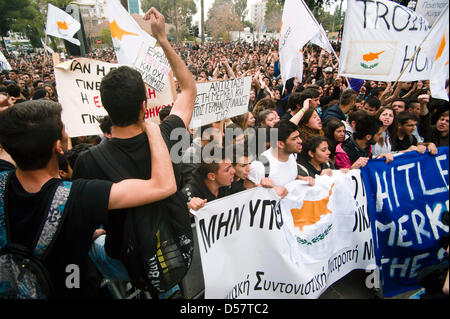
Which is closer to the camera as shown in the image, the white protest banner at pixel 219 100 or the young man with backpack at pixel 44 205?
the young man with backpack at pixel 44 205

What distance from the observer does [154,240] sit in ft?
5.25

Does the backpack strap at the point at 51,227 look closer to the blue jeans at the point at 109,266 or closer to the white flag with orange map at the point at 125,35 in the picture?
the blue jeans at the point at 109,266

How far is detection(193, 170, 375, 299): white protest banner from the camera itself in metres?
2.27

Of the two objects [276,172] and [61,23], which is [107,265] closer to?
[276,172]

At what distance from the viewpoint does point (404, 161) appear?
3.04m

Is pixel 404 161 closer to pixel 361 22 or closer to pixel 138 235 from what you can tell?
pixel 361 22

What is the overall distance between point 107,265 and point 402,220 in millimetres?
2766

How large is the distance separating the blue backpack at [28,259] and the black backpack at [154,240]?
34 centimetres

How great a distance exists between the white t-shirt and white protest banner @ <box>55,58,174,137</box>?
4.99ft

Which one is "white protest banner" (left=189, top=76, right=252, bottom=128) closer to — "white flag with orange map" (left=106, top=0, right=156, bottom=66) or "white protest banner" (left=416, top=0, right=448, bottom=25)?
"white flag with orange map" (left=106, top=0, right=156, bottom=66)

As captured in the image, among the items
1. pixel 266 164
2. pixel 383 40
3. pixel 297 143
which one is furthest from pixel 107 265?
pixel 383 40

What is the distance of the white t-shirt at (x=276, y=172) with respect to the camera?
3.01 metres

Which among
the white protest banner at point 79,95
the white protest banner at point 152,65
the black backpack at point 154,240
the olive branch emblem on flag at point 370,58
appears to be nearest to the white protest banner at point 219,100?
the white protest banner at point 152,65

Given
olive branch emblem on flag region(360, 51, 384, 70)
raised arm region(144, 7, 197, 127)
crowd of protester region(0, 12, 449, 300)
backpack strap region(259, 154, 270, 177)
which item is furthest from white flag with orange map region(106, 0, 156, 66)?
olive branch emblem on flag region(360, 51, 384, 70)
